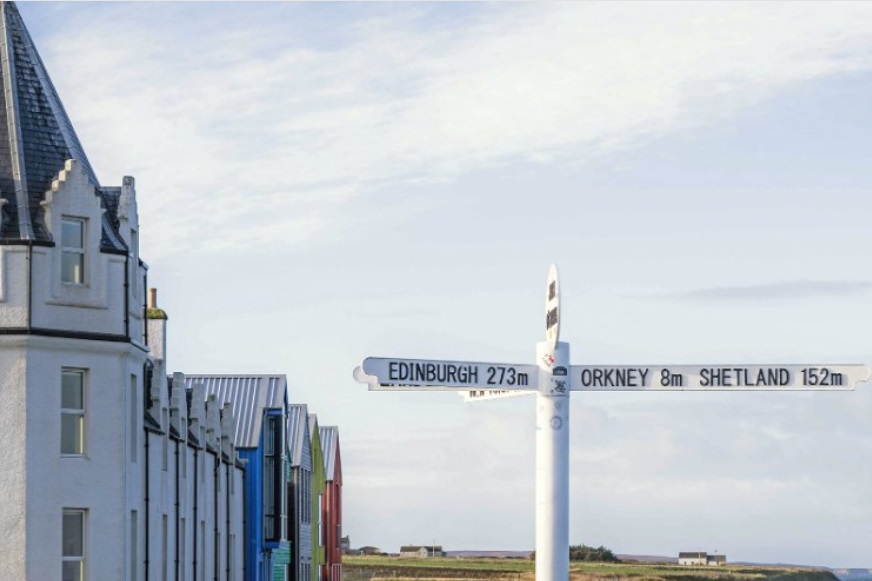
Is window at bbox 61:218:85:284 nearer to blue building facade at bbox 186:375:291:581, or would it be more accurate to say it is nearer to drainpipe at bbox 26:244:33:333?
drainpipe at bbox 26:244:33:333

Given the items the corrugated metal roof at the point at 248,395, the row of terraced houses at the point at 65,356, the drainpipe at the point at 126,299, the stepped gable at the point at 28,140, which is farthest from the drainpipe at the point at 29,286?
the corrugated metal roof at the point at 248,395

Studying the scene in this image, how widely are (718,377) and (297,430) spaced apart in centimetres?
4583

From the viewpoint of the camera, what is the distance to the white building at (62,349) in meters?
33.0

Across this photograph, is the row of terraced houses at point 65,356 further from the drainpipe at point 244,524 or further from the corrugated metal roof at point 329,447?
the corrugated metal roof at point 329,447

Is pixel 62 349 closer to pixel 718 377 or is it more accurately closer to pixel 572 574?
pixel 718 377

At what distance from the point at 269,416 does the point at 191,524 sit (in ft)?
55.6

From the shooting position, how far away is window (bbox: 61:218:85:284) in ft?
112

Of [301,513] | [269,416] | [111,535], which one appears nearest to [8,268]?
[111,535]

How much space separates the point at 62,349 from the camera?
33750 millimetres

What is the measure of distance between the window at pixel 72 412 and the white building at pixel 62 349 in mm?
27

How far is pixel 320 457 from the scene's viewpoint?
83.1 metres

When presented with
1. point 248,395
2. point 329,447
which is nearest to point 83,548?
point 248,395

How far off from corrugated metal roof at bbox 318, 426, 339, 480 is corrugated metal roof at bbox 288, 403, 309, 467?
13.3 metres

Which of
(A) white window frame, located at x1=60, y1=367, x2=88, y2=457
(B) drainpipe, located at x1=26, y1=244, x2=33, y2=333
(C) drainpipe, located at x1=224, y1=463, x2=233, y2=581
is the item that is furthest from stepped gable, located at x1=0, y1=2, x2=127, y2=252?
(C) drainpipe, located at x1=224, y1=463, x2=233, y2=581
